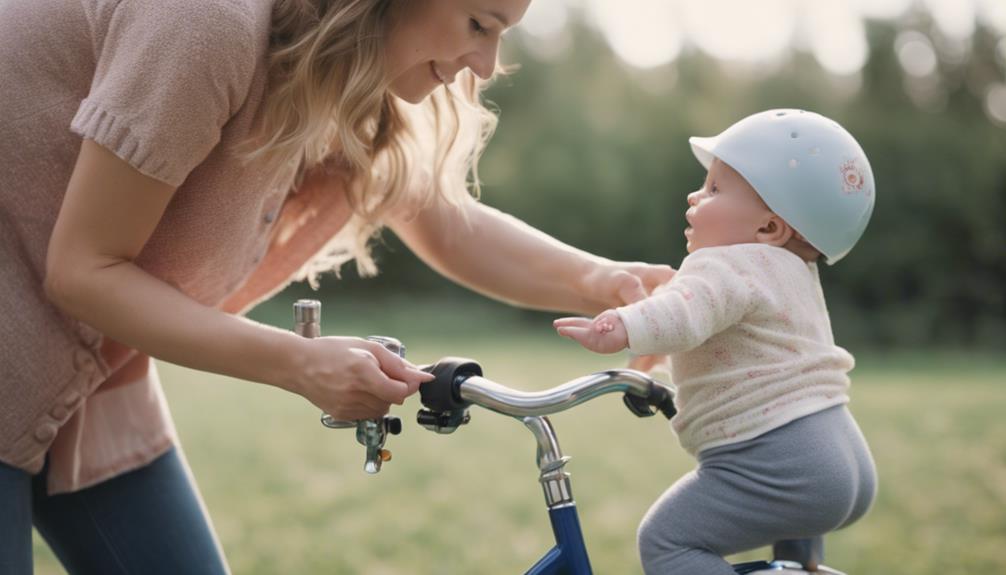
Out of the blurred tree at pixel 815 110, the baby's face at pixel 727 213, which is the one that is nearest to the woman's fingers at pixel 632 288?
the baby's face at pixel 727 213

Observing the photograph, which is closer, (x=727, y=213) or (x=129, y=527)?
(x=727, y=213)

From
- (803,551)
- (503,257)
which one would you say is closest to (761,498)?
(803,551)

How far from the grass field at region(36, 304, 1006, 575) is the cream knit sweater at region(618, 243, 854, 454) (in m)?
3.63

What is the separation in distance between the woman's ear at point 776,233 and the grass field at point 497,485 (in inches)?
144

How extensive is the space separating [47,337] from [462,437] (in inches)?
274

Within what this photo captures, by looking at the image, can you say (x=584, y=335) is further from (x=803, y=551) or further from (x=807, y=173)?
(x=803, y=551)

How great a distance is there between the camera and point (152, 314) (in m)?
1.82

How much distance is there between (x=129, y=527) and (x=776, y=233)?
1373mm

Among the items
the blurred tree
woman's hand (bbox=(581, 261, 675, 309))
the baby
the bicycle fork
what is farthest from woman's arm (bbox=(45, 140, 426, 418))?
the blurred tree

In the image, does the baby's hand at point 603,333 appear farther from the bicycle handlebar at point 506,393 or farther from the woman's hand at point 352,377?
the woman's hand at point 352,377

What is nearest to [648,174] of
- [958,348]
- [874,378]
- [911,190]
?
[911,190]

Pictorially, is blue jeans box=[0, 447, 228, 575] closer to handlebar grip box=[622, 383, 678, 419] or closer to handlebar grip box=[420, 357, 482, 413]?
handlebar grip box=[420, 357, 482, 413]

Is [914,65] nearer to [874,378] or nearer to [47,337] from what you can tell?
[874,378]

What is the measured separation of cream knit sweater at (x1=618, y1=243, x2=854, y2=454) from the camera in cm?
171
